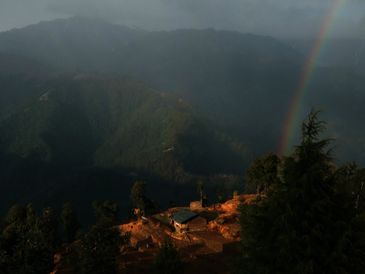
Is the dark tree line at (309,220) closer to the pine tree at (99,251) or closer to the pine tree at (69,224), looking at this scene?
the pine tree at (99,251)

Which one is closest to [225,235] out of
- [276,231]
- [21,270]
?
[21,270]

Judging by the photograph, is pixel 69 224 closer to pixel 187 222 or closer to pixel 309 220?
pixel 187 222

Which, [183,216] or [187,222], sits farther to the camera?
[183,216]

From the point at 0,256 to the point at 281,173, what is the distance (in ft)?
140

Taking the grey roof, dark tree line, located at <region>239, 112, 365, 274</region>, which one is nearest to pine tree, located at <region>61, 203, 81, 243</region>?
the grey roof

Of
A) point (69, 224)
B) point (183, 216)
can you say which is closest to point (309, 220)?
point (183, 216)

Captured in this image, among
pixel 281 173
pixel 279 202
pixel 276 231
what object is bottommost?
pixel 276 231

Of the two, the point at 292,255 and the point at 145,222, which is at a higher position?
the point at 292,255

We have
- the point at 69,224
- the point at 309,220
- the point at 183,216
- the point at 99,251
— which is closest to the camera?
the point at 309,220

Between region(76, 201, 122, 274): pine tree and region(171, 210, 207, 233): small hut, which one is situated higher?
region(76, 201, 122, 274): pine tree

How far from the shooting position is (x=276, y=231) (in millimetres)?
22469

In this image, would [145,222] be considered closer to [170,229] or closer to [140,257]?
[170,229]

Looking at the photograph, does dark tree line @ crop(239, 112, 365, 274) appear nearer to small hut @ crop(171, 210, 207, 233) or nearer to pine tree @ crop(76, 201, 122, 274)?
pine tree @ crop(76, 201, 122, 274)

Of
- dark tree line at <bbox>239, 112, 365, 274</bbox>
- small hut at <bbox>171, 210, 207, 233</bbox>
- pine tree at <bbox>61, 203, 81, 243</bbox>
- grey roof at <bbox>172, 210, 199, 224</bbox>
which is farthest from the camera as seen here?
pine tree at <bbox>61, 203, 81, 243</bbox>
